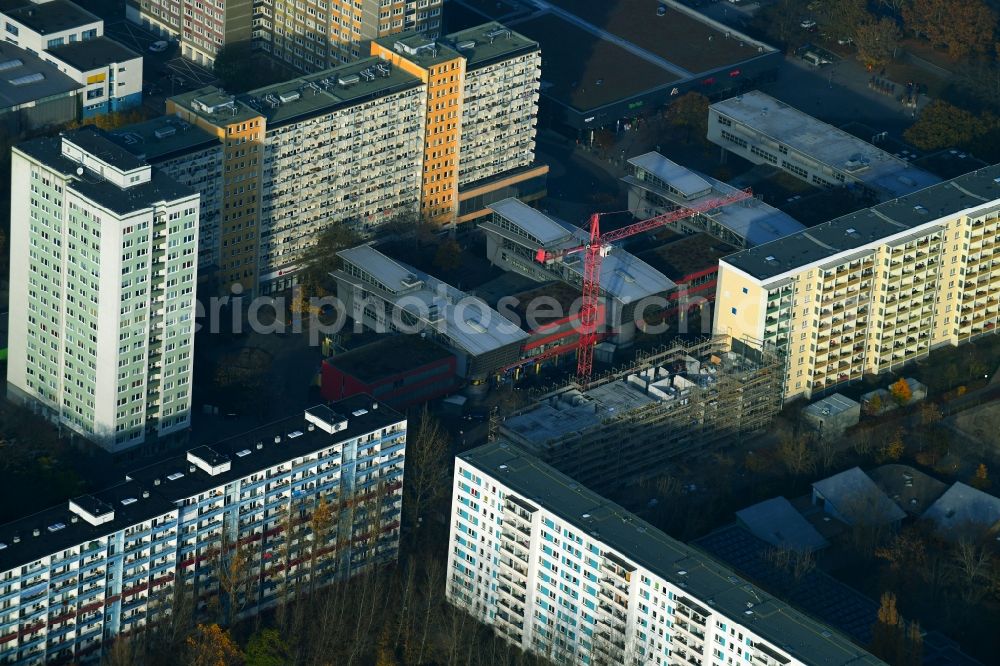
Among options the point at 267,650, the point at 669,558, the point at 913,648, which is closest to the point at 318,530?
the point at 267,650

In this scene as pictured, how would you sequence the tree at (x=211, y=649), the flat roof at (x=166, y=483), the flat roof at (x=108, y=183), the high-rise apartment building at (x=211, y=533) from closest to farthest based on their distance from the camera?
the flat roof at (x=166, y=483)
the high-rise apartment building at (x=211, y=533)
the tree at (x=211, y=649)
the flat roof at (x=108, y=183)

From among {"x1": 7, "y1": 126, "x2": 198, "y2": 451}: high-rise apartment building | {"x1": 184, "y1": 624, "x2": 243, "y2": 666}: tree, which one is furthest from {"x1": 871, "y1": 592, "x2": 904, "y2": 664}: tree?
{"x1": 7, "y1": 126, "x2": 198, "y2": 451}: high-rise apartment building

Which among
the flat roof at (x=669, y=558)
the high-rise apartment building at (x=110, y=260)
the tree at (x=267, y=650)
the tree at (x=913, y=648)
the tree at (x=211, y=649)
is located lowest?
the tree at (x=267, y=650)

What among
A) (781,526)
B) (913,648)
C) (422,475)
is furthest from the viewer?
(781,526)

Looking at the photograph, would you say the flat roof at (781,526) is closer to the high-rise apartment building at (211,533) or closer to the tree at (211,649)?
the high-rise apartment building at (211,533)

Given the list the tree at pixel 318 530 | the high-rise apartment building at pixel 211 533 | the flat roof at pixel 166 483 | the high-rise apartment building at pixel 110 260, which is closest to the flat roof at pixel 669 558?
the high-rise apartment building at pixel 211 533

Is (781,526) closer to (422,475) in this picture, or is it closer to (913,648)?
(913,648)

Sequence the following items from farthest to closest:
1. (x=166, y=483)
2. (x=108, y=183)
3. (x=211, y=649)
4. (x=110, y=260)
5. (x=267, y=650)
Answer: (x=108, y=183)
(x=110, y=260)
(x=166, y=483)
(x=267, y=650)
(x=211, y=649)
